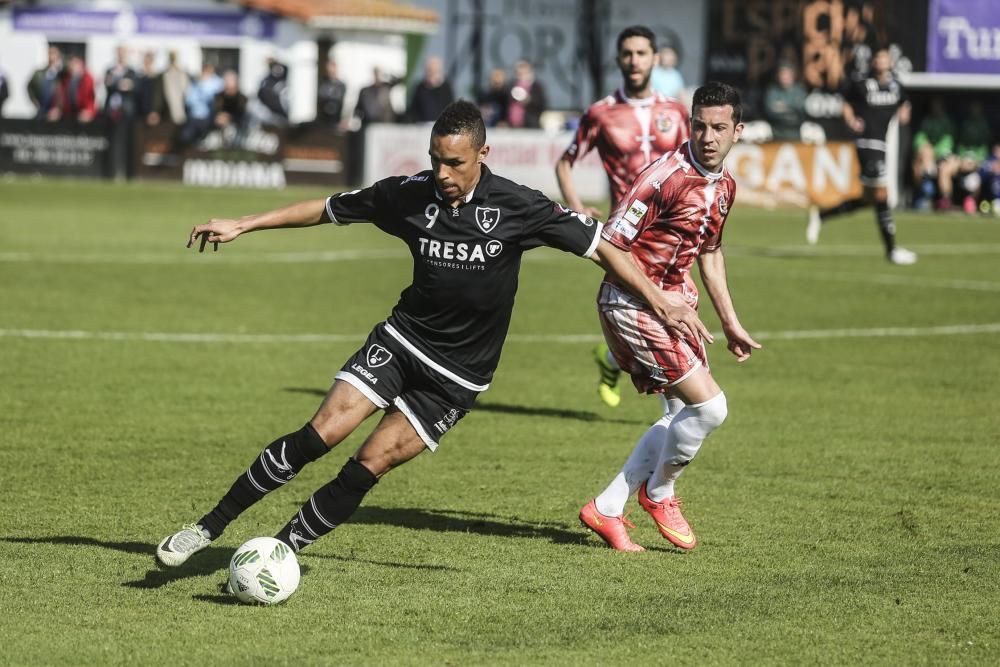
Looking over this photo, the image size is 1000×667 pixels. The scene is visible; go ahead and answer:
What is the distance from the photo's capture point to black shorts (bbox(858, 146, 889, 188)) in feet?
70.9

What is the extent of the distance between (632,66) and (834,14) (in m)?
30.4

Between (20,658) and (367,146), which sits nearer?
(20,658)

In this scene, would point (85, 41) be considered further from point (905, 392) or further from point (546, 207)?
point (546, 207)

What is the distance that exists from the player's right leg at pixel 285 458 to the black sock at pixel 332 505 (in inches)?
5.5

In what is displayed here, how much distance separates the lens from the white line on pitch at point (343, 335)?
47.6ft

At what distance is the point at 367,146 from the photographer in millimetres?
33031

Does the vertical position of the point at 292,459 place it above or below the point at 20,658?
above

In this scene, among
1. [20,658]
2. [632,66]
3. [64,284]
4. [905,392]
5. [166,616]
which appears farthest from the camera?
[64,284]

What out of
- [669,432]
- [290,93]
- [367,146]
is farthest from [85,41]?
[669,432]

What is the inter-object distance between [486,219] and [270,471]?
1.36 m

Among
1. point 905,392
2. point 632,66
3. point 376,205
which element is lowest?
point 905,392

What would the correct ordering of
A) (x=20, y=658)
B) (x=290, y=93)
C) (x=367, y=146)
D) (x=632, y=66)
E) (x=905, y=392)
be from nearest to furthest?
(x=20, y=658), (x=632, y=66), (x=905, y=392), (x=367, y=146), (x=290, y=93)

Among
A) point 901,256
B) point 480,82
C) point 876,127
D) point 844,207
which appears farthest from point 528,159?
point 480,82

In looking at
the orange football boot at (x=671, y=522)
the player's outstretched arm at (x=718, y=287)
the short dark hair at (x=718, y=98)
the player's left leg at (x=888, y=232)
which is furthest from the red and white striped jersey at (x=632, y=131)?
the player's left leg at (x=888, y=232)
